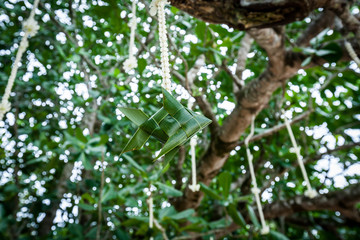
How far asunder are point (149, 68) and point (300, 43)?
1.08 metres

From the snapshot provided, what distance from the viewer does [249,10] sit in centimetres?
98

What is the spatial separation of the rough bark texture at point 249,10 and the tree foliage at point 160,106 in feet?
0.11

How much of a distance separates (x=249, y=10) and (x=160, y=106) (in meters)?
1.09

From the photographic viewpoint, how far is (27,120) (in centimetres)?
236

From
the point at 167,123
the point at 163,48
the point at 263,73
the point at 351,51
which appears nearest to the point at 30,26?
the point at 163,48

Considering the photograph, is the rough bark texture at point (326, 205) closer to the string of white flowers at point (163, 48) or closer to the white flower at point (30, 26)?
the string of white flowers at point (163, 48)

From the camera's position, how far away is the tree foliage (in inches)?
58.9

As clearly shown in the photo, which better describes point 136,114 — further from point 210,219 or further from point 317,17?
point 210,219

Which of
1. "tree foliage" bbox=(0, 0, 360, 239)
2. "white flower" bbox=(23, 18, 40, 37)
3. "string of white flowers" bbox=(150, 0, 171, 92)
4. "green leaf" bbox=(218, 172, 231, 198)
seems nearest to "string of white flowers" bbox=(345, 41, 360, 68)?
"tree foliage" bbox=(0, 0, 360, 239)

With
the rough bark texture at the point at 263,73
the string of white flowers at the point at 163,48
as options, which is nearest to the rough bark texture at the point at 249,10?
the rough bark texture at the point at 263,73

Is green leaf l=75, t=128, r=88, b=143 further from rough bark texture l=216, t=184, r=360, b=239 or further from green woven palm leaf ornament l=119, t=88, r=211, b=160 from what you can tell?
rough bark texture l=216, t=184, r=360, b=239

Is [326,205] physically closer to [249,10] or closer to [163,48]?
[249,10]

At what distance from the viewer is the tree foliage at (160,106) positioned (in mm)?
1496

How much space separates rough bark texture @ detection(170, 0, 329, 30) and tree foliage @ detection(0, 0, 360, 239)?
0.11ft
